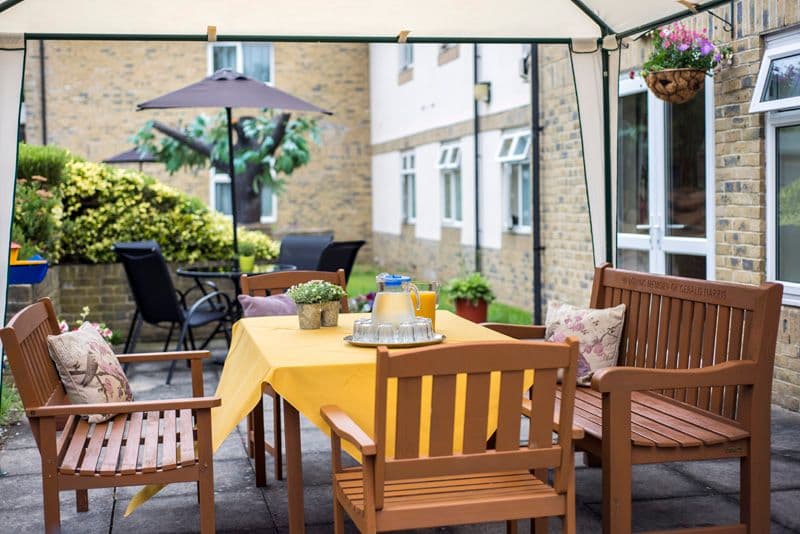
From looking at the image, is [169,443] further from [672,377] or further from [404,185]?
[404,185]

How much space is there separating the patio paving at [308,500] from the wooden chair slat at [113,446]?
16.4 inches

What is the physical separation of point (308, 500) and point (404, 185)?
44.7ft

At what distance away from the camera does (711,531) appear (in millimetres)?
3631

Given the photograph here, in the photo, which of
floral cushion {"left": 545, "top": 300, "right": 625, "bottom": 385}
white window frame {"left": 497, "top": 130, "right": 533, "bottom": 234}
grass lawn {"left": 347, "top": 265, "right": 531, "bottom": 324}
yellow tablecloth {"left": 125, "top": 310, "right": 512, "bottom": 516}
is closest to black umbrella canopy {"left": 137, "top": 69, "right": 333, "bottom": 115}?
grass lawn {"left": 347, "top": 265, "right": 531, "bottom": 324}

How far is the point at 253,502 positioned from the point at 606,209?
2.60 meters

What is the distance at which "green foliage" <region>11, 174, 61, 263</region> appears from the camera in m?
7.89

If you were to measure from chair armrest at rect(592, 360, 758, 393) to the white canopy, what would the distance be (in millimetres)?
1907

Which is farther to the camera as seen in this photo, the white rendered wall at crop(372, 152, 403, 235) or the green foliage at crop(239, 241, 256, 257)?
the white rendered wall at crop(372, 152, 403, 235)

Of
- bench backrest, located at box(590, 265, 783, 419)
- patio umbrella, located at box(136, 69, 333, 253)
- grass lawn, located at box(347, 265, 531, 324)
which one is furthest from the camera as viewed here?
grass lawn, located at box(347, 265, 531, 324)

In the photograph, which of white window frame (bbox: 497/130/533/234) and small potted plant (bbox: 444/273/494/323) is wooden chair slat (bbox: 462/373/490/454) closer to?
small potted plant (bbox: 444/273/494/323)

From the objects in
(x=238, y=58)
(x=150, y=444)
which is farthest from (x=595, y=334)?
(x=238, y=58)

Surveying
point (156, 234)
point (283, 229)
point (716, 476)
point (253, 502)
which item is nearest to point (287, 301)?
point (253, 502)

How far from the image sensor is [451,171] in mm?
15125

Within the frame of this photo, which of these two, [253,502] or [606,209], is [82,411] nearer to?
[253,502]
